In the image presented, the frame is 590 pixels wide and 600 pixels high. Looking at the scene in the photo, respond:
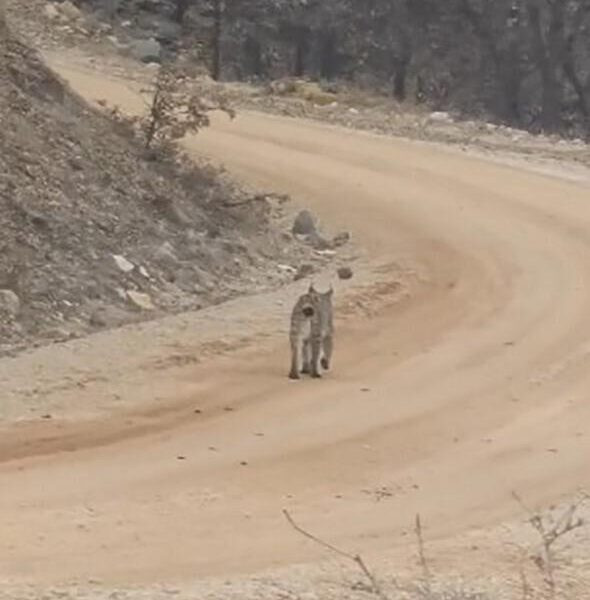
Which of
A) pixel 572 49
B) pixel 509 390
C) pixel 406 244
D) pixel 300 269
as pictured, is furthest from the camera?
pixel 572 49

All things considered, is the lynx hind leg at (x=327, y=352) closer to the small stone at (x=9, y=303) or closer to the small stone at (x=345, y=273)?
the small stone at (x=9, y=303)

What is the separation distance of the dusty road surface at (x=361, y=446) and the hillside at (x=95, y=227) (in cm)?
159

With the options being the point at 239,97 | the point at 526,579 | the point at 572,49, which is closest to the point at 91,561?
the point at 526,579

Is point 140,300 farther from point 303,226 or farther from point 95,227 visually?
point 303,226

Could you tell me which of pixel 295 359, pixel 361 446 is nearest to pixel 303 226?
pixel 295 359

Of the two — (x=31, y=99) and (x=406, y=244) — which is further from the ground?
(x=31, y=99)

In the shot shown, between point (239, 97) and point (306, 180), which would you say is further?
point (239, 97)

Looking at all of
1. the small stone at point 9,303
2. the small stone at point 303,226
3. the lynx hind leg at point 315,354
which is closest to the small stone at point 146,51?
the small stone at point 303,226

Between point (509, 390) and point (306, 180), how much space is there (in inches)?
389

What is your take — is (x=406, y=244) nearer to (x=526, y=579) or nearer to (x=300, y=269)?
(x=300, y=269)

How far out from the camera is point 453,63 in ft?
142

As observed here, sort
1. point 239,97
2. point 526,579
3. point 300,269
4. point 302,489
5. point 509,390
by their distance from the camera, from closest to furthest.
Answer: point 526,579 → point 302,489 → point 509,390 → point 300,269 → point 239,97

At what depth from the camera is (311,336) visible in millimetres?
13812

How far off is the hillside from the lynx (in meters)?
2.07
